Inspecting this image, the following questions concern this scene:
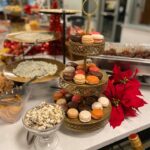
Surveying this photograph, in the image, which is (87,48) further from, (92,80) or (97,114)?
(97,114)

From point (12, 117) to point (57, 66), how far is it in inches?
12.7

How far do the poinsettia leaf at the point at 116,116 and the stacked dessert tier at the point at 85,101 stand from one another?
0.04 meters

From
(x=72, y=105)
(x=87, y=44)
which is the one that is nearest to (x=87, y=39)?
(x=87, y=44)

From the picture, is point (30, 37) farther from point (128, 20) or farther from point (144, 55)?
point (128, 20)

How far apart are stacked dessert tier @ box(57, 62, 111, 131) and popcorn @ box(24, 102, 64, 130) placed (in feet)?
0.23

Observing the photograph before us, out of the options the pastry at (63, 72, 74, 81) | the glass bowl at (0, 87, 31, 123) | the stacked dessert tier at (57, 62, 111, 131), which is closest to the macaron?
the stacked dessert tier at (57, 62, 111, 131)

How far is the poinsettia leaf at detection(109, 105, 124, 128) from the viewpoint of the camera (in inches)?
26.4

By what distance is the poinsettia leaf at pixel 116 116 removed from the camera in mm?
671

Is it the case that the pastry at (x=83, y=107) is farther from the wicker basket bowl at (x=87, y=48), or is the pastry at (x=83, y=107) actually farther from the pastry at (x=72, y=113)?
the wicker basket bowl at (x=87, y=48)

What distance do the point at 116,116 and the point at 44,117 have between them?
0.28 meters

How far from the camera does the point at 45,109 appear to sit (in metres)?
0.57

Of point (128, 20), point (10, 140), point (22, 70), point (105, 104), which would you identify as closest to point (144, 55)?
point (105, 104)

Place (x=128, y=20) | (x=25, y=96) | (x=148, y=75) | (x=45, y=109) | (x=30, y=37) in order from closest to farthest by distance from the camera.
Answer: (x=45, y=109)
(x=25, y=96)
(x=148, y=75)
(x=30, y=37)
(x=128, y=20)

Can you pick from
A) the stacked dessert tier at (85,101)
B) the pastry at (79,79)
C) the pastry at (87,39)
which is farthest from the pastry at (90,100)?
the pastry at (87,39)
